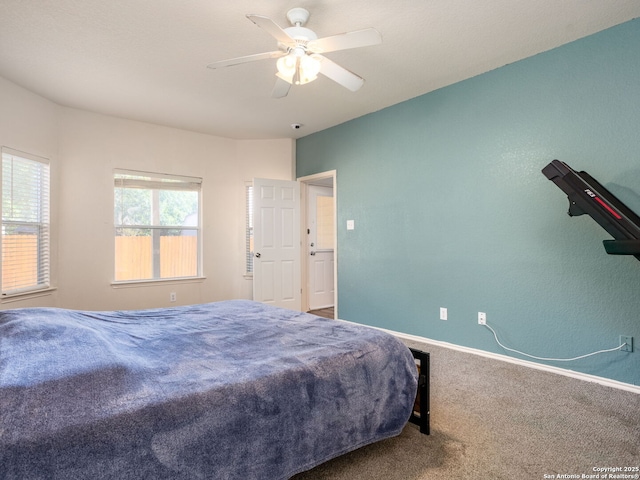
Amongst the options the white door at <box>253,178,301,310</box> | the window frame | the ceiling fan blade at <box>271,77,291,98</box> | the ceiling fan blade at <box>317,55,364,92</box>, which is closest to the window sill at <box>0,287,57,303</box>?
the window frame

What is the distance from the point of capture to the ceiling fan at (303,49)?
1990 millimetres

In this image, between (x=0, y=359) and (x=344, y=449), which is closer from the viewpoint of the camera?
(x=0, y=359)

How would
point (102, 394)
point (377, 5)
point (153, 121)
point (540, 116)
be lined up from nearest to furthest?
point (102, 394) < point (377, 5) < point (540, 116) < point (153, 121)

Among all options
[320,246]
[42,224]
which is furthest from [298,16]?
[320,246]

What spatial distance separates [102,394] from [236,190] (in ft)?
13.8

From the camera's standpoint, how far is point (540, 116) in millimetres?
2902

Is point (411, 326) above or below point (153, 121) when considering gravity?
below

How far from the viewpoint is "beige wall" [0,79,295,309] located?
12.2 feet

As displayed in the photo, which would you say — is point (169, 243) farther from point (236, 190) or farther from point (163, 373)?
point (163, 373)

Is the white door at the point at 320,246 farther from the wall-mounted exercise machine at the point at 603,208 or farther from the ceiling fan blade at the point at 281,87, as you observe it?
the wall-mounted exercise machine at the point at 603,208

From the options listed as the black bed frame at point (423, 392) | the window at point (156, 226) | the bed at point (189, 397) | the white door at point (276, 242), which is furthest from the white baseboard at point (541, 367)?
the window at point (156, 226)

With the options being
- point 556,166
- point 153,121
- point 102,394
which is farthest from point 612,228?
point 153,121

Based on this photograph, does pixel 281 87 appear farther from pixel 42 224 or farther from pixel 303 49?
pixel 42 224

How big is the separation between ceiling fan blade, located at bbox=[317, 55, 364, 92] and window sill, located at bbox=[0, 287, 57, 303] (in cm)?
341
